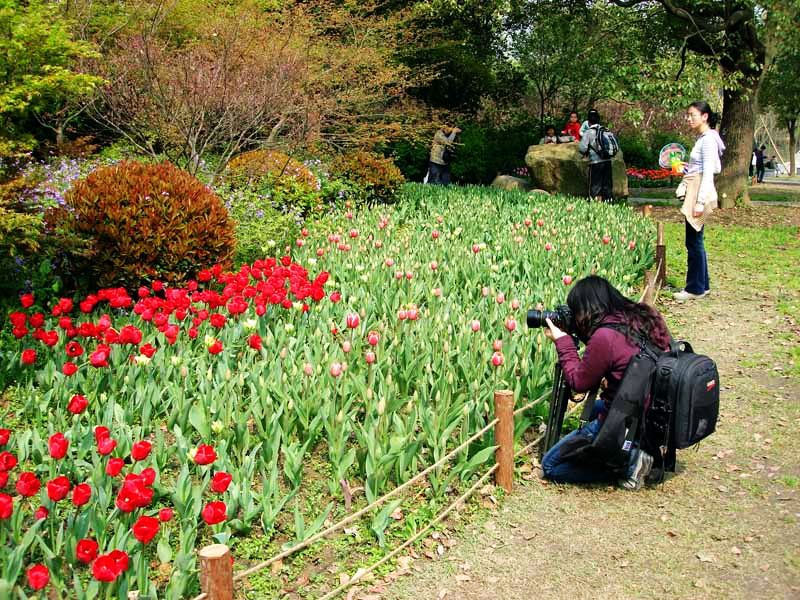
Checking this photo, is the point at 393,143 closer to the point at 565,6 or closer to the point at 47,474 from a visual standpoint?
the point at 565,6

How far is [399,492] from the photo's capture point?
410 centimetres

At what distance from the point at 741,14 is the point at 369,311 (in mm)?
11311

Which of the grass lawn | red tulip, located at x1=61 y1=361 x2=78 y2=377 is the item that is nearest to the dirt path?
red tulip, located at x1=61 y1=361 x2=78 y2=377

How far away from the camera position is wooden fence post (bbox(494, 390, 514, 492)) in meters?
4.23

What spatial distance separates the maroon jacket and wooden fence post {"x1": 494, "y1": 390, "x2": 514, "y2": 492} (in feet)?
1.20

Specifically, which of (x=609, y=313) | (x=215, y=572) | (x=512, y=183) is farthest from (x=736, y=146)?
(x=215, y=572)

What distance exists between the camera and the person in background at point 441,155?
16.9 metres

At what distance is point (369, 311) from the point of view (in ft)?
20.4

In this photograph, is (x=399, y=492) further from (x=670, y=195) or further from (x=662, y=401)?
(x=670, y=195)

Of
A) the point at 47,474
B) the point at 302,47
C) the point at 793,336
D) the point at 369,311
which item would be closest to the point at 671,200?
the point at 302,47

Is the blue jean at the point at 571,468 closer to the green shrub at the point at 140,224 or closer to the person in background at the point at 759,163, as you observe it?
the green shrub at the point at 140,224

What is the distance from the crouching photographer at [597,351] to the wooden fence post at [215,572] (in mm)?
2106

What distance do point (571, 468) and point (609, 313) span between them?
929mm

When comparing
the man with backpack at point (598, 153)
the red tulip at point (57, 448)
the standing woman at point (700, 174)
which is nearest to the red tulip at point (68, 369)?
the red tulip at point (57, 448)
